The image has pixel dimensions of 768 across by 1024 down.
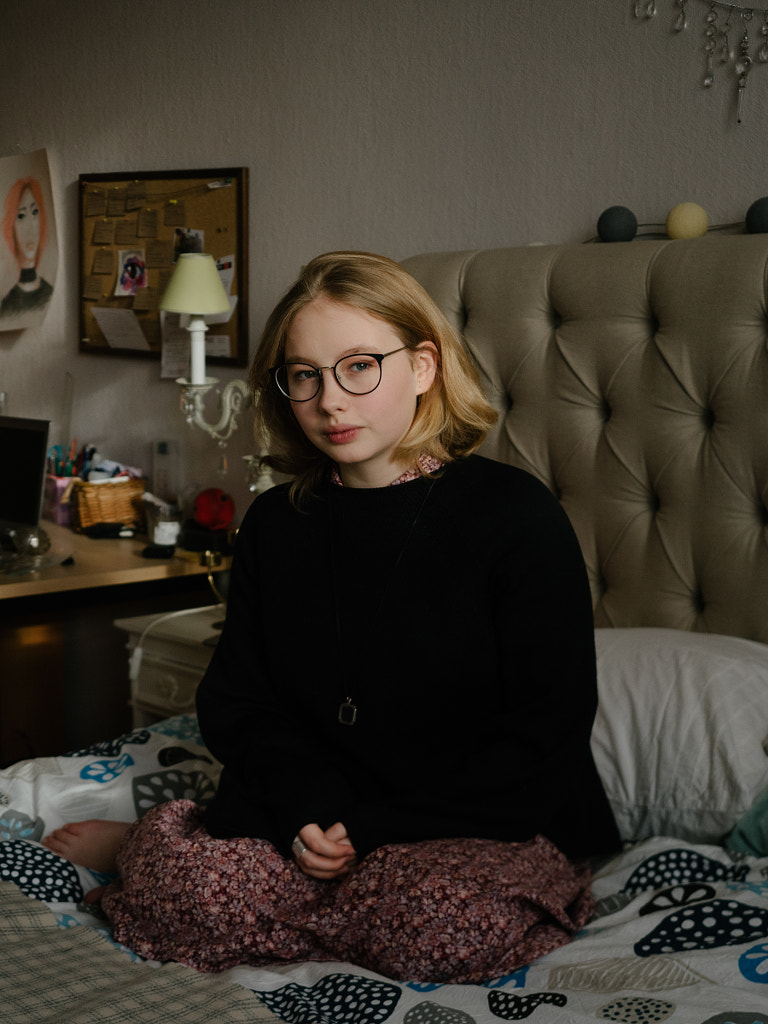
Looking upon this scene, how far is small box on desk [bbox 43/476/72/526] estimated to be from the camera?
2.79 metres

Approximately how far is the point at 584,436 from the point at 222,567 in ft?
3.13

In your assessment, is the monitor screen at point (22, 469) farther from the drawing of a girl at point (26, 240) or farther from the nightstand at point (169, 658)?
the drawing of a girl at point (26, 240)

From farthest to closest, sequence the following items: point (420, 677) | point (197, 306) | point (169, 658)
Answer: point (197, 306)
point (169, 658)
point (420, 677)

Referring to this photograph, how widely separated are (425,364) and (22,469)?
1501 millimetres

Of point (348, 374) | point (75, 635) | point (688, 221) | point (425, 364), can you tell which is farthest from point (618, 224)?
point (75, 635)

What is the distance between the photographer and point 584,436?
1694 millimetres

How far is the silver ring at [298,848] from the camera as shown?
1.17 metres

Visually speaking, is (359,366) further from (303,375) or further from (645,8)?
(645,8)

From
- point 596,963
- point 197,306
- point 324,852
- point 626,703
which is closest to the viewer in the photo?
point 596,963

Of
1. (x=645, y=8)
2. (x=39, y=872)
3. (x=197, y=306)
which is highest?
(x=645, y=8)

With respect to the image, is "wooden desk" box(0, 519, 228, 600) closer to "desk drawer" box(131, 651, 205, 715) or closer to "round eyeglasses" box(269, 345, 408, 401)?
"desk drawer" box(131, 651, 205, 715)

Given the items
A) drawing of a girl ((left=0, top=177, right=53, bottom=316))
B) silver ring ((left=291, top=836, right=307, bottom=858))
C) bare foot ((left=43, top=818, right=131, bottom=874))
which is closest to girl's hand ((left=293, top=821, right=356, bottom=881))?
silver ring ((left=291, top=836, right=307, bottom=858))

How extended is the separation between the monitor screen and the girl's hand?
1.48 m

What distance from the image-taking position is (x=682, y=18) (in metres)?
1.64
